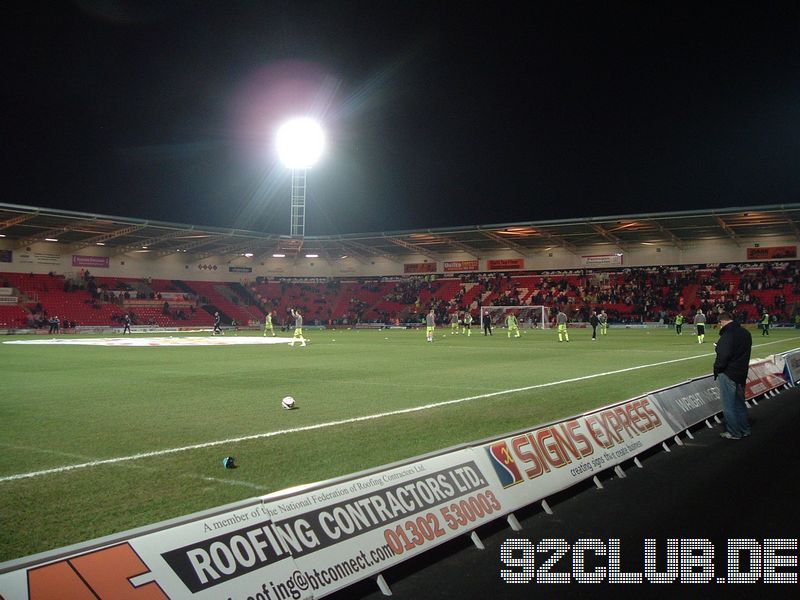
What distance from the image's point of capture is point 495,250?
A: 74.0 metres

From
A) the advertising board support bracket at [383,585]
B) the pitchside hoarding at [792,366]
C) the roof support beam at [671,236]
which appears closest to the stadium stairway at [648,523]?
the advertising board support bracket at [383,585]

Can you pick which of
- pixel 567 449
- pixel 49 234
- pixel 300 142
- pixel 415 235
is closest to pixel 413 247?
pixel 415 235

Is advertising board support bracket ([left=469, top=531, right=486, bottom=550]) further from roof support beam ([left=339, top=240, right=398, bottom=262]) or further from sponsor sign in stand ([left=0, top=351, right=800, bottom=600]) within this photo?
roof support beam ([left=339, top=240, right=398, bottom=262])

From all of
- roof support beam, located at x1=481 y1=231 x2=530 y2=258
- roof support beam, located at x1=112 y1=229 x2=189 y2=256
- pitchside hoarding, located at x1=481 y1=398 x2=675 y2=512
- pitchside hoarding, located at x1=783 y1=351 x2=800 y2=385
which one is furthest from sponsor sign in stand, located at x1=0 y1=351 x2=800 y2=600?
roof support beam, located at x1=481 y1=231 x2=530 y2=258

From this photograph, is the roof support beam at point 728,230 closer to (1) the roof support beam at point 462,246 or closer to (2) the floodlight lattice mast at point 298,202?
(1) the roof support beam at point 462,246

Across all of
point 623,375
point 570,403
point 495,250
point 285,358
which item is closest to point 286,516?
point 570,403

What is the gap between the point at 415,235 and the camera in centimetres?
6638

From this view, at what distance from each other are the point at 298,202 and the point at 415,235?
528 inches

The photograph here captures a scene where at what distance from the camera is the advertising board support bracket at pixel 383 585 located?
4539 mm

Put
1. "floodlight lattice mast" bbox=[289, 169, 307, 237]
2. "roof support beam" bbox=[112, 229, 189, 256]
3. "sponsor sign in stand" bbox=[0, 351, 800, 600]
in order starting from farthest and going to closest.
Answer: "floodlight lattice mast" bbox=[289, 169, 307, 237], "roof support beam" bbox=[112, 229, 189, 256], "sponsor sign in stand" bbox=[0, 351, 800, 600]

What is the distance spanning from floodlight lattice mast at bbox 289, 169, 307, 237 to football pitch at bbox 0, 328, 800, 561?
4732 cm

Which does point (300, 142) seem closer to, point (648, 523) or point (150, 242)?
point (150, 242)

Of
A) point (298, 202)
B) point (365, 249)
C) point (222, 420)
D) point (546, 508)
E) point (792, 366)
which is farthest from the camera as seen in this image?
point (365, 249)

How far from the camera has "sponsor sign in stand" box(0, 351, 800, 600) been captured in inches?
129
